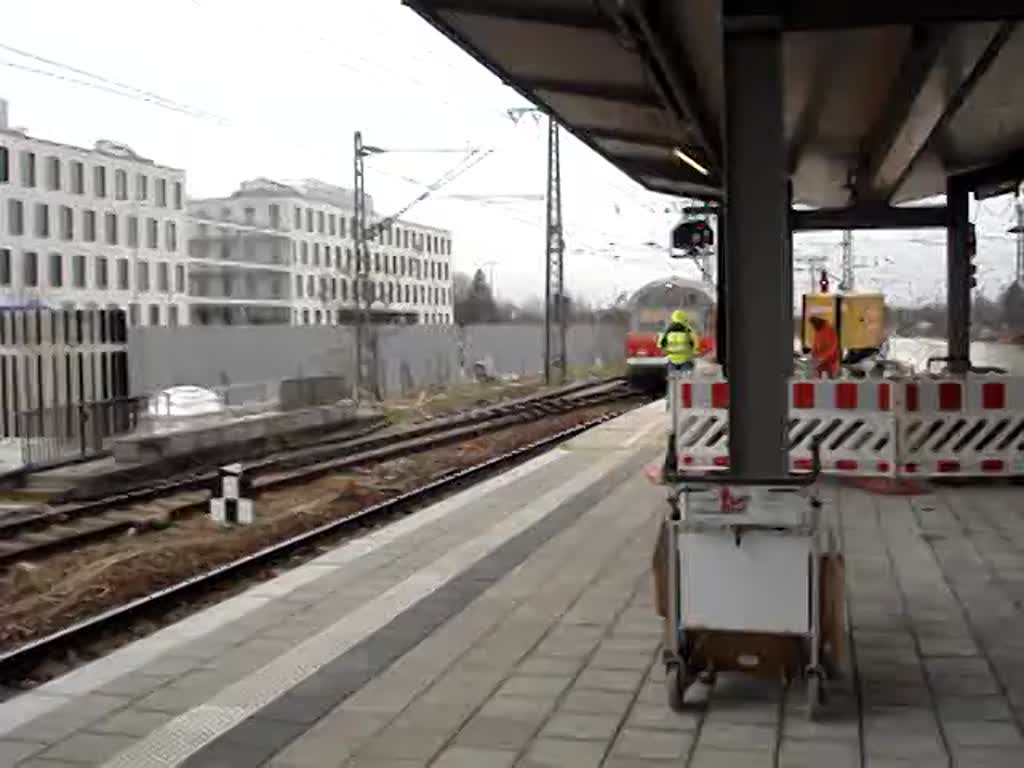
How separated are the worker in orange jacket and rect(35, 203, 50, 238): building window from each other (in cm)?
6076

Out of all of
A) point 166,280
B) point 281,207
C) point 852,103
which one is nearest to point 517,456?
point 852,103

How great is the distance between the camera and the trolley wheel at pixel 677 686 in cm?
561

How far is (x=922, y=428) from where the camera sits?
13.3 metres

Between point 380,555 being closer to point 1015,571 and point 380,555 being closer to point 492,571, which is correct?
point 492,571

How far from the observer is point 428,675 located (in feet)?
20.9

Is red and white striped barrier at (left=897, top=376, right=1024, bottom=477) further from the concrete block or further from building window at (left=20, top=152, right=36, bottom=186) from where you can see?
building window at (left=20, top=152, right=36, bottom=186)

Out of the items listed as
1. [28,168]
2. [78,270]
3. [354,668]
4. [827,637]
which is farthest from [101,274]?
[827,637]

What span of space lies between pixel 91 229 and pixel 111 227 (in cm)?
195

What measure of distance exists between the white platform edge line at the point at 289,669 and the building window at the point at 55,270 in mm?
63824

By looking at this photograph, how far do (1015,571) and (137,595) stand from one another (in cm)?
692

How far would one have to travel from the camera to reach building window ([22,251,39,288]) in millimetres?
66625

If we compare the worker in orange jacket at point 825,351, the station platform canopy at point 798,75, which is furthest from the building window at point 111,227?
the worker in orange jacket at point 825,351

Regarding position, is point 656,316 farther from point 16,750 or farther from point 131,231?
point 131,231

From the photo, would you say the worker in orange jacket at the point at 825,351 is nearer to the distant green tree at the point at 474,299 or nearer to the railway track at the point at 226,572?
the railway track at the point at 226,572
